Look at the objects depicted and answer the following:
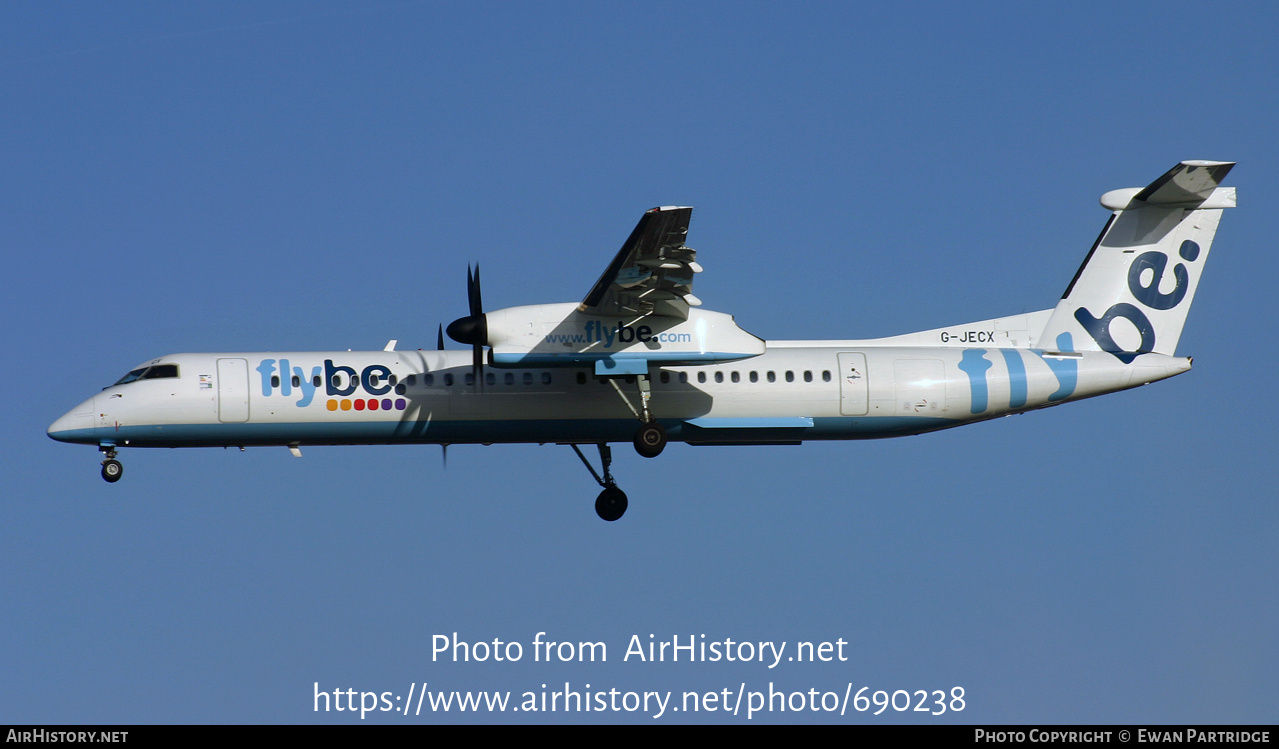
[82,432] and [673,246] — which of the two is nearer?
[673,246]

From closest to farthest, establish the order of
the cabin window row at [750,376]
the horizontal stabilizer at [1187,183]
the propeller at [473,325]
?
the propeller at [473,325] → the cabin window row at [750,376] → the horizontal stabilizer at [1187,183]

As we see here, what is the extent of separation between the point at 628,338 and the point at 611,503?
404 centimetres

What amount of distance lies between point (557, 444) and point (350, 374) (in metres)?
3.84

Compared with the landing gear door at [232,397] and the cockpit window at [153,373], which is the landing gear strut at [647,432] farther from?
the cockpit window at [153,373]

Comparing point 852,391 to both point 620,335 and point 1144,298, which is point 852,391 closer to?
point 620,335

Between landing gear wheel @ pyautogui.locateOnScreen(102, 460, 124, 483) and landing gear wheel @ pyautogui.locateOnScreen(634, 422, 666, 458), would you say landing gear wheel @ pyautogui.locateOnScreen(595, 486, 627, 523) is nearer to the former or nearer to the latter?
landing gear wheel @ pyautogui.locateOnScreen(634, 422, 666, 458)

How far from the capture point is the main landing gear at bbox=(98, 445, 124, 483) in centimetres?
2394

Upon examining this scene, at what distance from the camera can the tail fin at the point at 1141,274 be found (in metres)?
25.9

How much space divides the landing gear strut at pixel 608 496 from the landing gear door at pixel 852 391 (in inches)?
172

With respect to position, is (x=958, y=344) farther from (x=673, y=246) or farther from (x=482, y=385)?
(x=482, y=385)

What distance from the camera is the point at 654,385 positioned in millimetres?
24438

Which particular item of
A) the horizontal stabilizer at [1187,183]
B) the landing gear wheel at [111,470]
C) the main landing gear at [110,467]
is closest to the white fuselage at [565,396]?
the main landing gear at [110,467]
